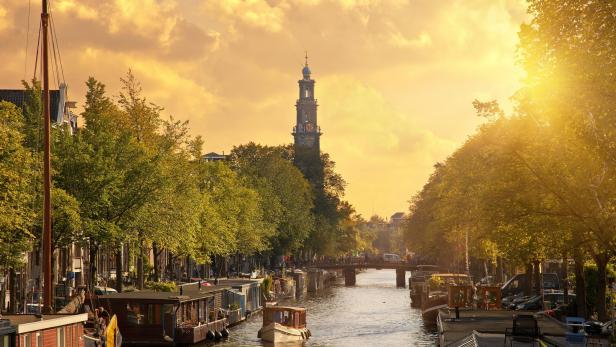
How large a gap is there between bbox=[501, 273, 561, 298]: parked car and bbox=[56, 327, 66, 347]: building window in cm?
5575

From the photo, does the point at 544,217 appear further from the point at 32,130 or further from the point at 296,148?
the point at 296,148

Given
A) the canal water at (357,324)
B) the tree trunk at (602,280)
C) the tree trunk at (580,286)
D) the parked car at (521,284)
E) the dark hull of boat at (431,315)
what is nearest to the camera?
the tree trunk at (602,280)

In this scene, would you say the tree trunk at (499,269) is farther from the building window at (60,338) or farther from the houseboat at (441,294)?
the building window at (60,338)

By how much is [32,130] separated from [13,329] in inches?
1243

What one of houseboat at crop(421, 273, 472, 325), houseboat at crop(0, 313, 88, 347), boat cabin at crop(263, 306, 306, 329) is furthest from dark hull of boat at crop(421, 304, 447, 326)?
houseboat at crop(0, 313, 88, 347)

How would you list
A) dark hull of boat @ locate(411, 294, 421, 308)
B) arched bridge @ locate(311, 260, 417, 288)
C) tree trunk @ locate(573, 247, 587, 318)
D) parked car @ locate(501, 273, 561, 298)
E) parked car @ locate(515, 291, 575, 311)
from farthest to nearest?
arched bridge @ locate(311, 260, 417, 288) < dark hull of boat @ locate(411, 294, 421, 308) < parked car @ locate(501, 273, 561, 298) < parked car @ locate(515, 291, 575, 311) < tree trunk @ locate(573, 247, 587, 318)

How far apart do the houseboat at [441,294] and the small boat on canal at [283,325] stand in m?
11.4

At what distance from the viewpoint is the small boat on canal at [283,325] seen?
66.8 meters

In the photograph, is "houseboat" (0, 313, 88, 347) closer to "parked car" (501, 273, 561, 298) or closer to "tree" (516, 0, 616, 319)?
"tree" (516, 0, 616, 319)

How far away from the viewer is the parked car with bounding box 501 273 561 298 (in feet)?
285

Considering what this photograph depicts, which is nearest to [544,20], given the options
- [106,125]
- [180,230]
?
[106,125]

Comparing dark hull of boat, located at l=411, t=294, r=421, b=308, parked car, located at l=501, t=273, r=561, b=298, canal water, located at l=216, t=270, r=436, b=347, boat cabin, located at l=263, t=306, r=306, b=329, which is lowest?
canal water, located at l=216, t=270, r=436, b=347

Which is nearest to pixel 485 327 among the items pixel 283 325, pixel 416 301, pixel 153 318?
pixel 153 318

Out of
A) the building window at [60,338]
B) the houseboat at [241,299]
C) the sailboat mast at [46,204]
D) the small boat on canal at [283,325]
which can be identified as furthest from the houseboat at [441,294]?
the building window at [60,338]
